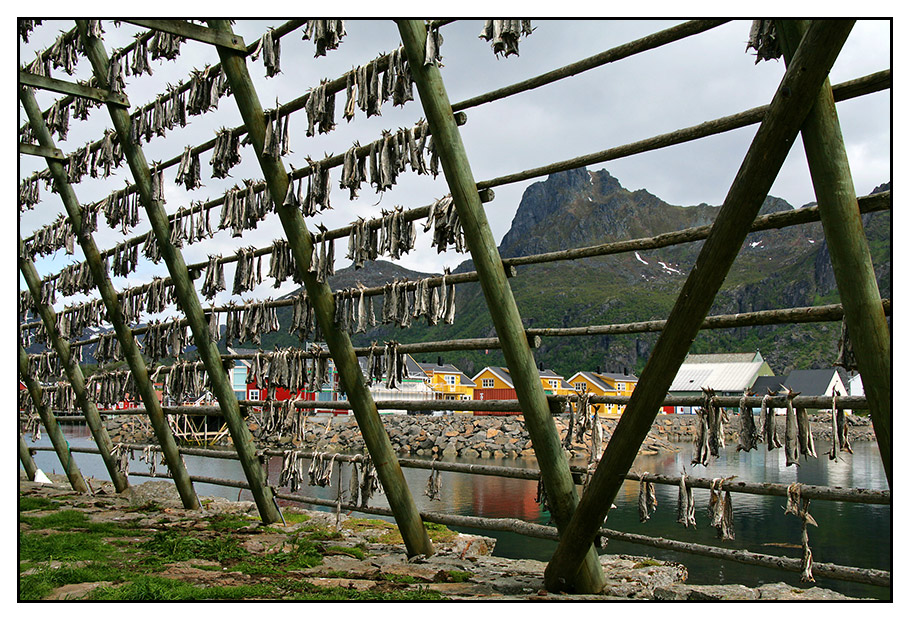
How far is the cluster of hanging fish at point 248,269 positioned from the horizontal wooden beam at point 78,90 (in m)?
2.26

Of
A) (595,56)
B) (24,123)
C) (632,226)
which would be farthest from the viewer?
(632,226)

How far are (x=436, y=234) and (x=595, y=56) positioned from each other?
1.53 meters

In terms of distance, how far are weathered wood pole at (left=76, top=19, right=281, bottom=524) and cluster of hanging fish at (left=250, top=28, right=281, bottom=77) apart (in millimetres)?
2457

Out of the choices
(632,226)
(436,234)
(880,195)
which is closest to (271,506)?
(436,234)

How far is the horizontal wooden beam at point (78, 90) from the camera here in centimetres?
677

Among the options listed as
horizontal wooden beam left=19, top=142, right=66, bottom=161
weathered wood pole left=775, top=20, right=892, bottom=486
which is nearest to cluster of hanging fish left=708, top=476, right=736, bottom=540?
weathered wood pole left=775, top=20, right=892, bottom=486

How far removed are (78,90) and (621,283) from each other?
88.6 metres

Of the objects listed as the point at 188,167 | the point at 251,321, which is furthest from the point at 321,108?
the point at 251,321

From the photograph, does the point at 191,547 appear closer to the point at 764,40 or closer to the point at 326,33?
the point at 326,33

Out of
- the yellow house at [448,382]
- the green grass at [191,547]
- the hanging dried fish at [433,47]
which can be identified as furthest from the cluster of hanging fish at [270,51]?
the yellow house at [448,382]

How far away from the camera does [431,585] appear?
4723mm

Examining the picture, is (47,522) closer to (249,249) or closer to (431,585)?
(249,249)

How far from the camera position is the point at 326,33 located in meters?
4.74

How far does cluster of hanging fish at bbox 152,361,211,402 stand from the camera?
7262mm
